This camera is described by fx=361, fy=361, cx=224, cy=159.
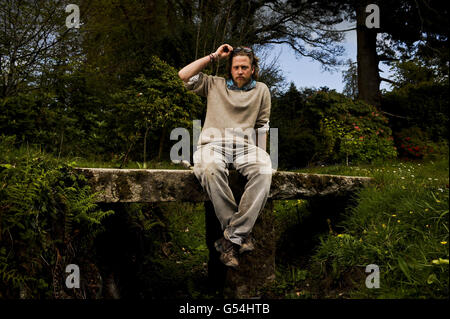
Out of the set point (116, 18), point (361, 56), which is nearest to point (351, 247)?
point (116, 18)

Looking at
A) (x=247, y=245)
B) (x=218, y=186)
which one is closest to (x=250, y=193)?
(x=218, y=186)

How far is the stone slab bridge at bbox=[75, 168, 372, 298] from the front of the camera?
9.21 ft

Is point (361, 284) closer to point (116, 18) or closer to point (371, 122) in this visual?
point (371, 122)

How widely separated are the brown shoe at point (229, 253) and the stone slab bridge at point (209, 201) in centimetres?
42

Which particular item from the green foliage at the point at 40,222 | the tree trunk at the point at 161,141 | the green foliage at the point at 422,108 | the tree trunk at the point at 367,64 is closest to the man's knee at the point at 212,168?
the green foliage at the point at 40,222

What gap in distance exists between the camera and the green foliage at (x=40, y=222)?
7.15 feet

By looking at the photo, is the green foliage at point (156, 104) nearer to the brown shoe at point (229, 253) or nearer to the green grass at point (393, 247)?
the green grass at point (393, 247)

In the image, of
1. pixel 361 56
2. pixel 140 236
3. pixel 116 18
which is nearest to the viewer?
pixel 140 236

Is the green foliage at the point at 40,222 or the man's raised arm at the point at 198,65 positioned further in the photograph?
the man's raised arm at the point at 198,65

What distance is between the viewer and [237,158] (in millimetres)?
3018

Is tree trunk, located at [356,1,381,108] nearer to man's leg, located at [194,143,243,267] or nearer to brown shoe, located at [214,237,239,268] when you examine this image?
man's leg, located at [194,143,243,267]

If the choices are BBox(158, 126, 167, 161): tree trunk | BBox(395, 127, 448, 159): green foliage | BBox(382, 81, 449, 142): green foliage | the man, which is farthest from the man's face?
BBox(382, 81, 449, 142): green foliage
